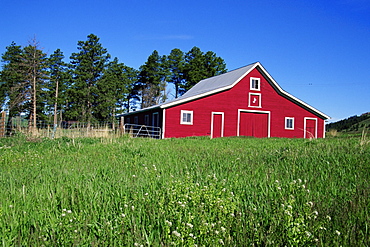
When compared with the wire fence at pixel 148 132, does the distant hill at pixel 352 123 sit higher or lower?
higher

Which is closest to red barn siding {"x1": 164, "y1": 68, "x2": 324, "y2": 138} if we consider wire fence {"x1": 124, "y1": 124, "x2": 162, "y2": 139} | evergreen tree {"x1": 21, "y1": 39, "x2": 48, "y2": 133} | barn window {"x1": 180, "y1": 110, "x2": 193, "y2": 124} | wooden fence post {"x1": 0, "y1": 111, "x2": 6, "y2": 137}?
barn window {"x1": 180, "y1": 110, "x2": 193, "y2": 124}

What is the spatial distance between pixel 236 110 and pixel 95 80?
3040 centimetres

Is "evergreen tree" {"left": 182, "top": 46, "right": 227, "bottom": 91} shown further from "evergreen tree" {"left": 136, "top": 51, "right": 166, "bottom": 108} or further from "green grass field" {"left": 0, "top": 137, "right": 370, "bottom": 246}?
"green grass field" {"left": 0, "top": 137, "right": 370, "bottom": 246}

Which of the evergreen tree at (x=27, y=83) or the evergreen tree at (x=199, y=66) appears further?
the evergreen tree at (x=199, y=66)

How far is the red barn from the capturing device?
2591 cm

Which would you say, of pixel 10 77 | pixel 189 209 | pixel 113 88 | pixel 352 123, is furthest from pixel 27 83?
pixel 189 209

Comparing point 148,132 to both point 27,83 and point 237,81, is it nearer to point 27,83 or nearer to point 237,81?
point 237,81

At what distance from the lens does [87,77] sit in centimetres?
4931

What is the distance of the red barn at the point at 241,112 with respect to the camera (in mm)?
25906

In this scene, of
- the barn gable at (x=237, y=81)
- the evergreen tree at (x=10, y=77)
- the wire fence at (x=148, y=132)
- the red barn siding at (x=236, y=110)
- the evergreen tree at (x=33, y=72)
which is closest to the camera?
the wire fence at (x=148, y=132)

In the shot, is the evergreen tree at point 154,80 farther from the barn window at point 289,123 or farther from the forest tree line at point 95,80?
the barn window at point 289,123

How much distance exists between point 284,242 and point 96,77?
5133cm

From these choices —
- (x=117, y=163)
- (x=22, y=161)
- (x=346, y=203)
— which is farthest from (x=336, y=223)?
(x=22, y=161)

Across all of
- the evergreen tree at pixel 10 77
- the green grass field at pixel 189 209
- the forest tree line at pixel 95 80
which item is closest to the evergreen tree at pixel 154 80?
the forest tree line at pixel 95 80
